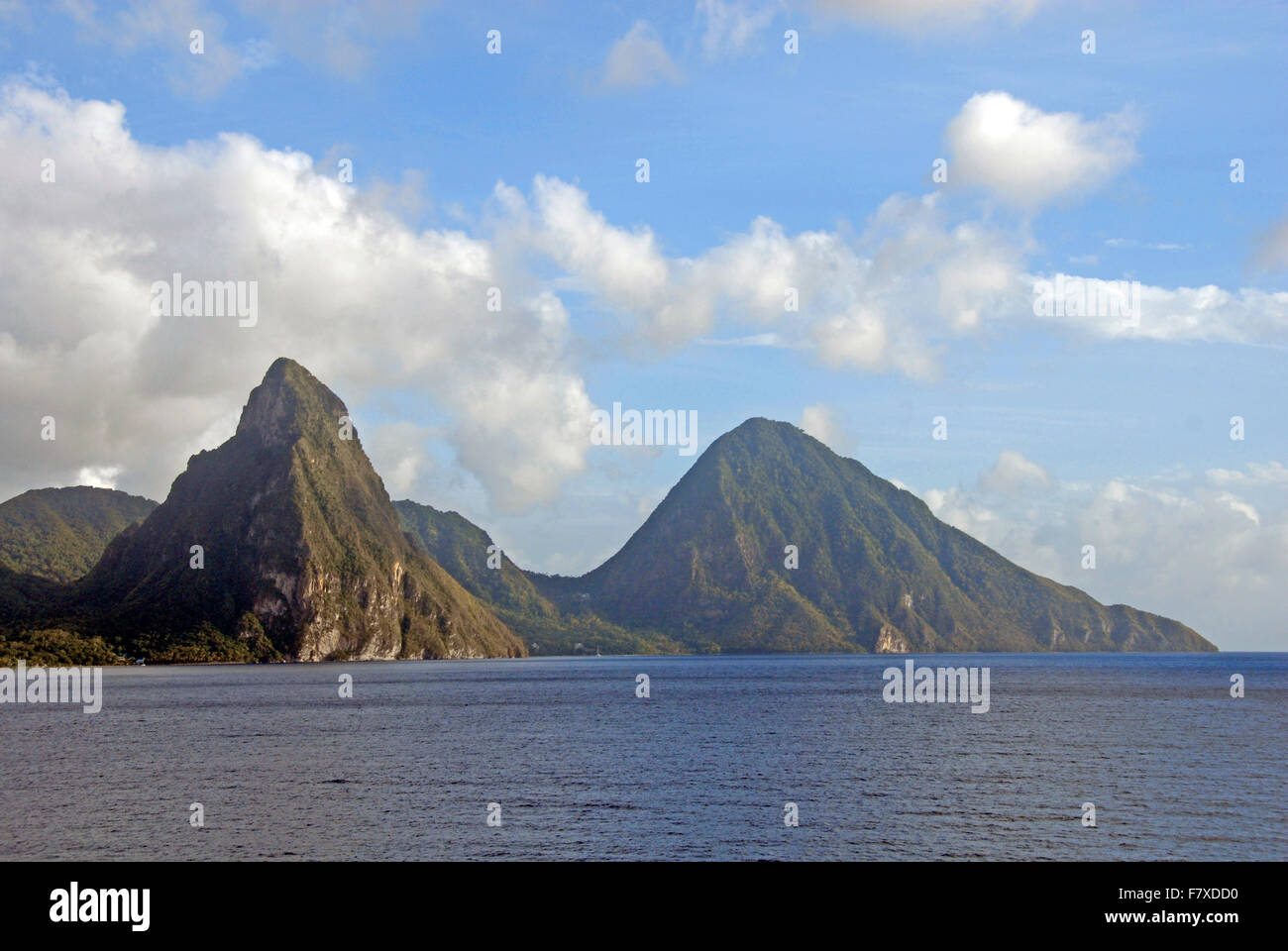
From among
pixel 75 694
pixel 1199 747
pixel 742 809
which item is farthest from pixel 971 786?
pixel 75 694

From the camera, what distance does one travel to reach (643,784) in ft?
215

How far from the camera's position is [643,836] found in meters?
49.2

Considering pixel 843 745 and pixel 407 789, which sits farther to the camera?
pixel 843 745

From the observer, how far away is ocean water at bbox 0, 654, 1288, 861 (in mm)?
47938

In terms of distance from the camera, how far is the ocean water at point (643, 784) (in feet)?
157

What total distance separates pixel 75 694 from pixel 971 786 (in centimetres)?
14671
